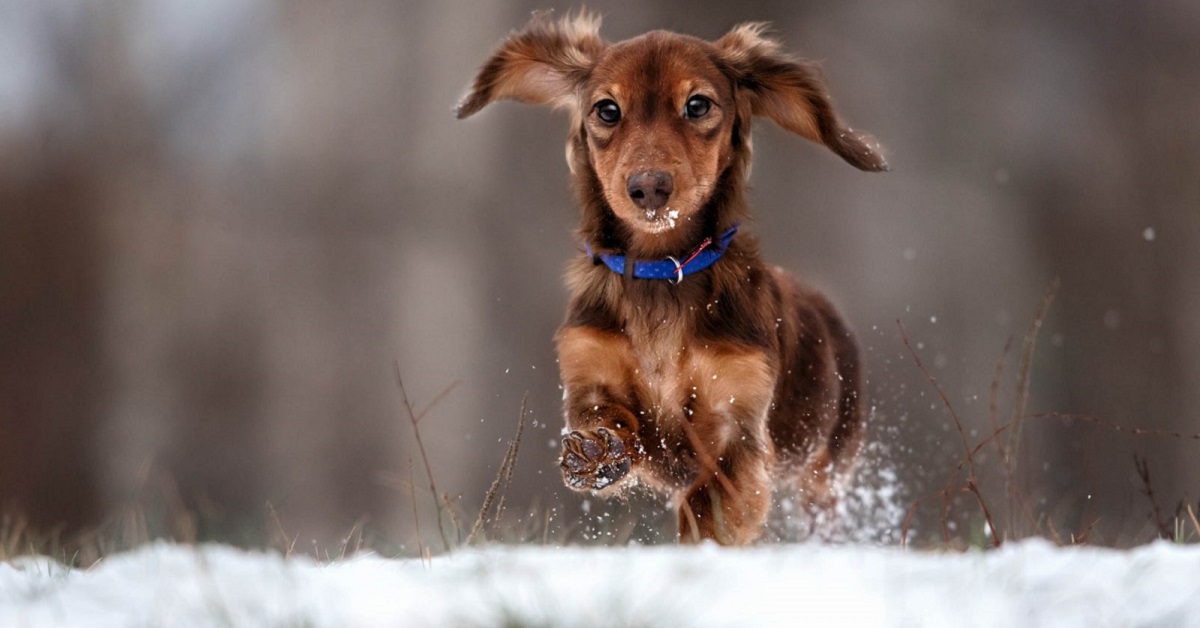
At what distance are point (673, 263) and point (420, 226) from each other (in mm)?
8534

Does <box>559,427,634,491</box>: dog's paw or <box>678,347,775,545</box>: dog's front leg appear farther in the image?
<box>678,347,775,545</box>: dog's front leg

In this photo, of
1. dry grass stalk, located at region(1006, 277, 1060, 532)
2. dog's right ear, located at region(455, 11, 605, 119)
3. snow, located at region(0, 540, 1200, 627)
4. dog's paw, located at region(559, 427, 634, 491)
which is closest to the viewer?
snow, located at region(0, 540, 1200, 627)

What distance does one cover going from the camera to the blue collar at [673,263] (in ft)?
11.6

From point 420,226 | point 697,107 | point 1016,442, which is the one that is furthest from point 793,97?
point 420,226

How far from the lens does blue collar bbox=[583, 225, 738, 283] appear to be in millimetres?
3533

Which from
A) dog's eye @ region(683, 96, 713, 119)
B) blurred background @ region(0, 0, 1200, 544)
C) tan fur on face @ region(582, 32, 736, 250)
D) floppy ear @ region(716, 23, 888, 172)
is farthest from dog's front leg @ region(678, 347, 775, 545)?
blurred background @ region(0, 0, 1200, 544)

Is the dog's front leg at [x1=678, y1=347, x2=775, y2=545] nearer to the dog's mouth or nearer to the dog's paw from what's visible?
the dog's paw

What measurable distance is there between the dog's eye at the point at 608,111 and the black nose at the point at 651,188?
381 mm

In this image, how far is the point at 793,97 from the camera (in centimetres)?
380

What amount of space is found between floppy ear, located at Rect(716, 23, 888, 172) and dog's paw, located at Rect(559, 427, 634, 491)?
1.26 m

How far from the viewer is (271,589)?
1.99m

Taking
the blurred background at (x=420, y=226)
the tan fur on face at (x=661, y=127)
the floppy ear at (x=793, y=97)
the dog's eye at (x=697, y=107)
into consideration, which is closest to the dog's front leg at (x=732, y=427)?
the tan fur on face at (x=661, y=127)

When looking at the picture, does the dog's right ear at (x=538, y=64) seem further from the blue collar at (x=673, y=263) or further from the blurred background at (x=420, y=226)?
the blurred background at (x=420, y=226)

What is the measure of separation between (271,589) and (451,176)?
33.3 feet
